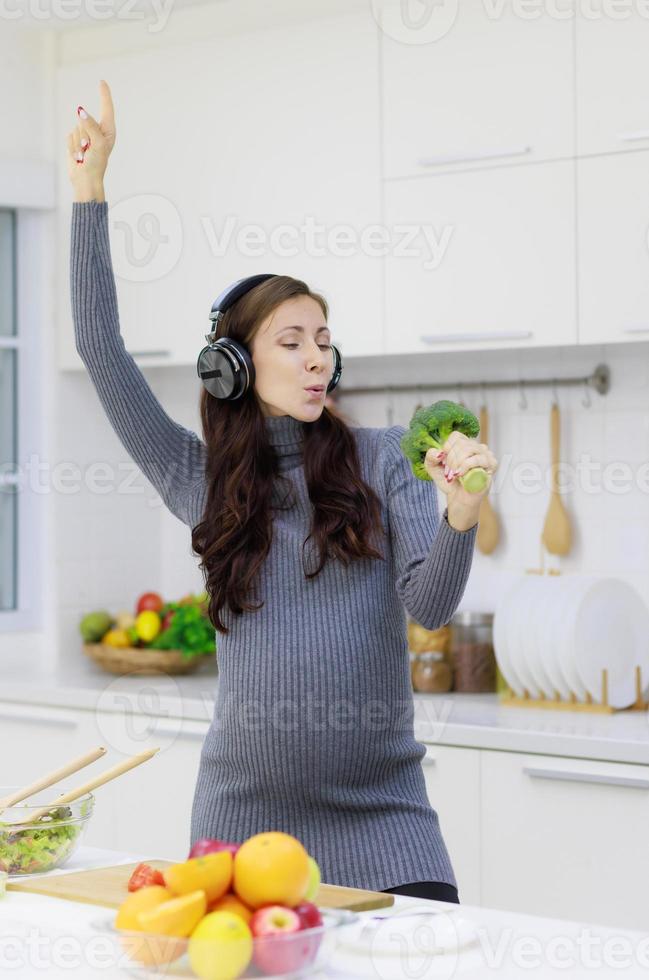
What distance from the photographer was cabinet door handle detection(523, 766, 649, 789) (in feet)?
8.22

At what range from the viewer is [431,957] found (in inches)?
50.9

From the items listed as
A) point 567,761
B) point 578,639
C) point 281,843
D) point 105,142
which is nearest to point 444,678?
point 578,639

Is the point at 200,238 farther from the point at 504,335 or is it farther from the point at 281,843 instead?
the point at 281,843

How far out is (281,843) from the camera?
1.21 metres

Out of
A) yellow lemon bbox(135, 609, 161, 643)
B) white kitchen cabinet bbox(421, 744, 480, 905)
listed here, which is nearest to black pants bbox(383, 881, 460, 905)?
white kitchen cabinet bbox(421, 744, 480, 905)

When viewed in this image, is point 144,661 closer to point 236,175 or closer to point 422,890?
point 236,175

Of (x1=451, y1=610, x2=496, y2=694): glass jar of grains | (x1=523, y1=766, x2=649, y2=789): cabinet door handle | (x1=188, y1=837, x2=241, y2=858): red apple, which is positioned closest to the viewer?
(x1=188, y1=837, x2=241, y2=858): red apple

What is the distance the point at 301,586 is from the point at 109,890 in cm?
47

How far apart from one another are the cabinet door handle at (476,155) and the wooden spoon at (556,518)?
0.64m

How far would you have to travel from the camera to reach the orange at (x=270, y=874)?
3.89ft

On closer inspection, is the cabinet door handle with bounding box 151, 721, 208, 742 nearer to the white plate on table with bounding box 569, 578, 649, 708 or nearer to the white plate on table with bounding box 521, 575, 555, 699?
the white plate on table with bounding box 521, 575, 555, 699

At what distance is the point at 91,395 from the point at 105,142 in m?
1.99

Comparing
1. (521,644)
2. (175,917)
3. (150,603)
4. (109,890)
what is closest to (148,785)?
(150,603)

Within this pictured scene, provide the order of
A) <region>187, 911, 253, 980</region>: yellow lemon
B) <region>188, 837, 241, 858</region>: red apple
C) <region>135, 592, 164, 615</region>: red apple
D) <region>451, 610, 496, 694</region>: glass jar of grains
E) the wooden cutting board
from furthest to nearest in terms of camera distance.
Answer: <region>135, 592, 164, 615</region>: red apple, <region>451, 610, 496, 694</region>: glass jar of grains, the wooden cutting board, <region>188, 837, 241, 858</region>: red apple, <region>187, 911, 253, 980</region>: yellow lemon
